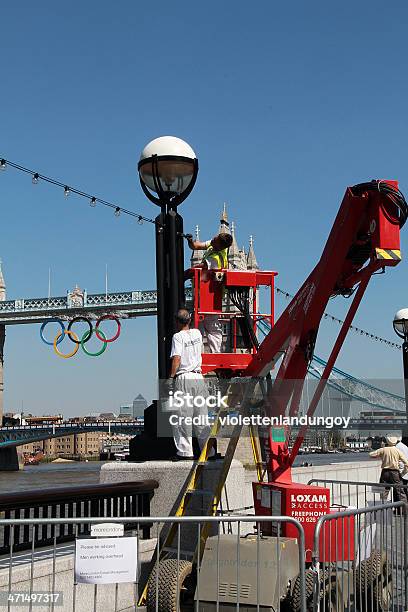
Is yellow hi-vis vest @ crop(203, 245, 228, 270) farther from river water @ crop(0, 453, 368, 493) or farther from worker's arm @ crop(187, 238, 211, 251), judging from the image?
river water @ crop(0, 453, 368, 493)

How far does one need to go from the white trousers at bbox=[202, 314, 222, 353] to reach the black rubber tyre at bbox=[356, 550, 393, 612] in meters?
3.16

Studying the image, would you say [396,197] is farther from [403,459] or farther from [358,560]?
[403,459]

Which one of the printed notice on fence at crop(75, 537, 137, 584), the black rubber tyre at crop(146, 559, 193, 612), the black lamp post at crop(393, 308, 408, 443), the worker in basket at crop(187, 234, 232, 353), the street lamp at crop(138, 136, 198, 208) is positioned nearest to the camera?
the printed notice on fence at crop(75, 537, 137, 584)

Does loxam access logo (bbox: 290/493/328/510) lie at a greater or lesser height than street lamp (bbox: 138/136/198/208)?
lesser

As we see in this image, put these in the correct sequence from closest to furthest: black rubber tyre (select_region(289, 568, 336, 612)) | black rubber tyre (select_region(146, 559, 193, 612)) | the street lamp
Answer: black rubber tyre (select_region(289, 568, 336, 612)) < black rubber tyre (select_region(146, 559, 193, 612)) < the street lamp

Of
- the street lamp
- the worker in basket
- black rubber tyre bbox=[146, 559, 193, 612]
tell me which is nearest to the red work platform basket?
the worker in basket

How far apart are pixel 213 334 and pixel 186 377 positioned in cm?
147

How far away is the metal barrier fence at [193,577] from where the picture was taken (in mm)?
5414

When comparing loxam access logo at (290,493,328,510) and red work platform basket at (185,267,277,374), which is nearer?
loxam access logo at (290,493,328,510)

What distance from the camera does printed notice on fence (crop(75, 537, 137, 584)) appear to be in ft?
17.3

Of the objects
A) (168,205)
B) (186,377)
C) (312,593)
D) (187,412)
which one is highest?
(168,205)

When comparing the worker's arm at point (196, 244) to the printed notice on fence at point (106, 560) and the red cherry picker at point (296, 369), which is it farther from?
the printed notice on fence at point (106, 560)

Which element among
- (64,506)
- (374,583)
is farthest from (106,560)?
(374,583)

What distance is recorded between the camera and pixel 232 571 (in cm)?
584
